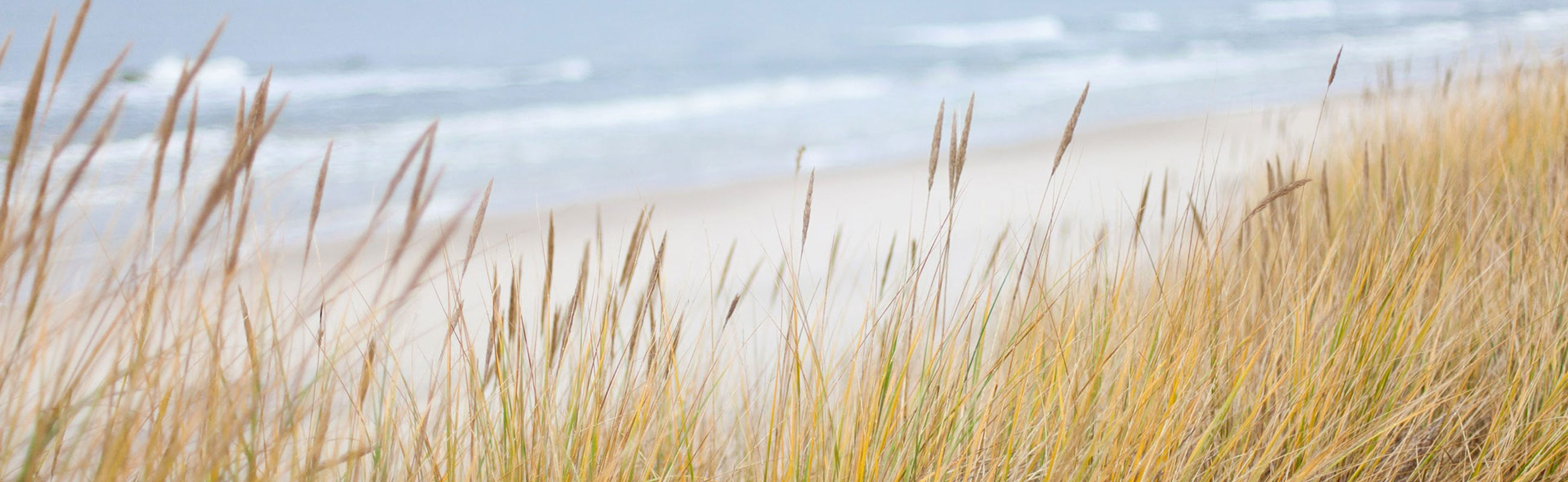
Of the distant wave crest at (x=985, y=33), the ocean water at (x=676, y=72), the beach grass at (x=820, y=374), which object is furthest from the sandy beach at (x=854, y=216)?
the distant wave crest at (x=985, y=33)

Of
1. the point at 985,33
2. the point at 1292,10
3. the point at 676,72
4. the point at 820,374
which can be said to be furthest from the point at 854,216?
the point at 1292,10

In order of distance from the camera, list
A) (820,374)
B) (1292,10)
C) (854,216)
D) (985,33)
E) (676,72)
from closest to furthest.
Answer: (820,374) → (854,216) → (676,72) → (985,33) → (1292,10)

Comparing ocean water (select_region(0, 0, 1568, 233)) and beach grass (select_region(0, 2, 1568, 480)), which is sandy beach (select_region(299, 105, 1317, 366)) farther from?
beach grass (select_region(0, 2, 1568, 480))

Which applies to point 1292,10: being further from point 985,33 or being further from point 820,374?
point 820,374

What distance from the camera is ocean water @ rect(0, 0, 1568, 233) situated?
23.1 feet

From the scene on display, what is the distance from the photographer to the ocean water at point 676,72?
703cm

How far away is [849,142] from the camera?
24.9 ft

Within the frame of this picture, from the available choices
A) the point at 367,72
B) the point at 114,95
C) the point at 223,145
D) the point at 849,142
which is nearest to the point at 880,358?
the point at 849,142

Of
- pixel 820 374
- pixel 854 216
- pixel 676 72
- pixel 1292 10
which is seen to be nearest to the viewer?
pixel 820 374

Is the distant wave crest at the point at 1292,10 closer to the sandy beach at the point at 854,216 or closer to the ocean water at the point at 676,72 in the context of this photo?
the ocean water at the point at 676,72

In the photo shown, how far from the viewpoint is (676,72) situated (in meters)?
12.6

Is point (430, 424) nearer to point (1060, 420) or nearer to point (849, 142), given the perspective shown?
point (1060, 420)

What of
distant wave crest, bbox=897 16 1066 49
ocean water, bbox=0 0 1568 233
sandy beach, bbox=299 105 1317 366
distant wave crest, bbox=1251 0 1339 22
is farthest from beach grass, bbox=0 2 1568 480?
distant wave crest, bbox=1251 0 1339 22

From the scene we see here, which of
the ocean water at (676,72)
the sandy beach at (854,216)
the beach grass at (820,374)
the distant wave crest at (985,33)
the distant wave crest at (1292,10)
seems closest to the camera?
the beach grass at (820,374)
